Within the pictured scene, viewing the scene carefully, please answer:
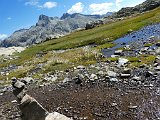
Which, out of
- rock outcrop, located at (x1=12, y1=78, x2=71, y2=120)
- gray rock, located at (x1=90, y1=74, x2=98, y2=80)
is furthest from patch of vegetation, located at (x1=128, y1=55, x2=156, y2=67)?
rock outcrop, located at (x1=12, y1=78, x2=71, y2=120)

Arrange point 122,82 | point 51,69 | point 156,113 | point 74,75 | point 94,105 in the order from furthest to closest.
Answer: point 51,69 < point 74,75 < point 122,82 < point 94,105 < point 156,113

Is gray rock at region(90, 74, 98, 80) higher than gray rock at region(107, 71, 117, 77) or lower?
lower

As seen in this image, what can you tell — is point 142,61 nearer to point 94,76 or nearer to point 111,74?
point 111,74

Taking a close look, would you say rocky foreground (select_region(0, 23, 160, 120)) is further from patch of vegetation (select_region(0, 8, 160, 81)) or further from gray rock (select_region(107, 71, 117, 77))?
patch of vegetation (select_region(0, 8, 160, 81))

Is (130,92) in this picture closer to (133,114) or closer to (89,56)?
(133,114)

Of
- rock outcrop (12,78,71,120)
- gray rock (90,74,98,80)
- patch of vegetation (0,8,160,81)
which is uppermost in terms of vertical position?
rock outcrop (12,78,71,120)

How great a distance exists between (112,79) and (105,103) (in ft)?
20.0

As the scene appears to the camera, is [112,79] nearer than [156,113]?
No

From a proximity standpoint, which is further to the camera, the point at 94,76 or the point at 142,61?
the point at 142,61

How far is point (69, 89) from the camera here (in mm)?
33188

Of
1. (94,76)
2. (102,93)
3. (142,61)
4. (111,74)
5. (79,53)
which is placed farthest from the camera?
(79,53)

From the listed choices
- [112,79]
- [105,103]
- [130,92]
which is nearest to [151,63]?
[112,79]

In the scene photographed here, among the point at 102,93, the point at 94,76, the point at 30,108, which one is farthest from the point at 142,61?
the point at 30,108

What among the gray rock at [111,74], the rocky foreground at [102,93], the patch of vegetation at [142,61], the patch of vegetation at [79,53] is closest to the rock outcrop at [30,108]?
the rocky foreground at [102,93]
